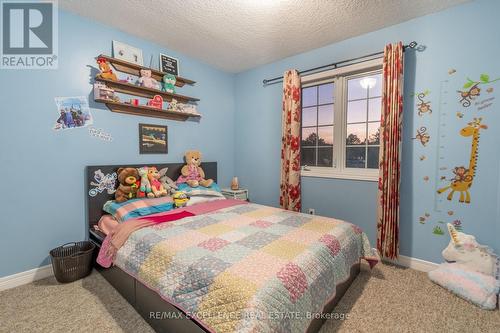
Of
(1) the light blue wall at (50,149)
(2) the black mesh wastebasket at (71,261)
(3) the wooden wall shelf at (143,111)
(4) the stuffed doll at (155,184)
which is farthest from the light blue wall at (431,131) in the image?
(2) the black mesh wastebasket at (71,261)

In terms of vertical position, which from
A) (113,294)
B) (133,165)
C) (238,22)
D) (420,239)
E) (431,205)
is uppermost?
(238,22)

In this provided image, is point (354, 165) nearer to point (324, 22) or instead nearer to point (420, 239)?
point (420, 239)

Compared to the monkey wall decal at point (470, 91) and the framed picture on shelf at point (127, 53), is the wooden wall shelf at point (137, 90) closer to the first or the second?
the framed picture on shelf at point (127, 53)

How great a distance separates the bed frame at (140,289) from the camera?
53.2 inches

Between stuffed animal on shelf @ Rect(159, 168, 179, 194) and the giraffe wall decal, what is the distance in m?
3.14

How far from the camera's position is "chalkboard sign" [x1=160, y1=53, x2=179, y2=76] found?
298cm

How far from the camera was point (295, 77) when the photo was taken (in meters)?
3.14

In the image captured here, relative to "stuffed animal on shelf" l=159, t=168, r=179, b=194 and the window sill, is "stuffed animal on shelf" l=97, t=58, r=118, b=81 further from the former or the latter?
the window sill

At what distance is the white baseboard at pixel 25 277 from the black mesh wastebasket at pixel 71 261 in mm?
206

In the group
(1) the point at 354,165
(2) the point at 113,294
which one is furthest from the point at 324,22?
(2) the point at 113,294

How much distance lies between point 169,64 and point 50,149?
5.73ft

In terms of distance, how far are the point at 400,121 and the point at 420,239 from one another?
1.32 metres

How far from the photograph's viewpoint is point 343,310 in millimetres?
1790

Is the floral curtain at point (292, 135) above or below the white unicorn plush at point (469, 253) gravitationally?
above
